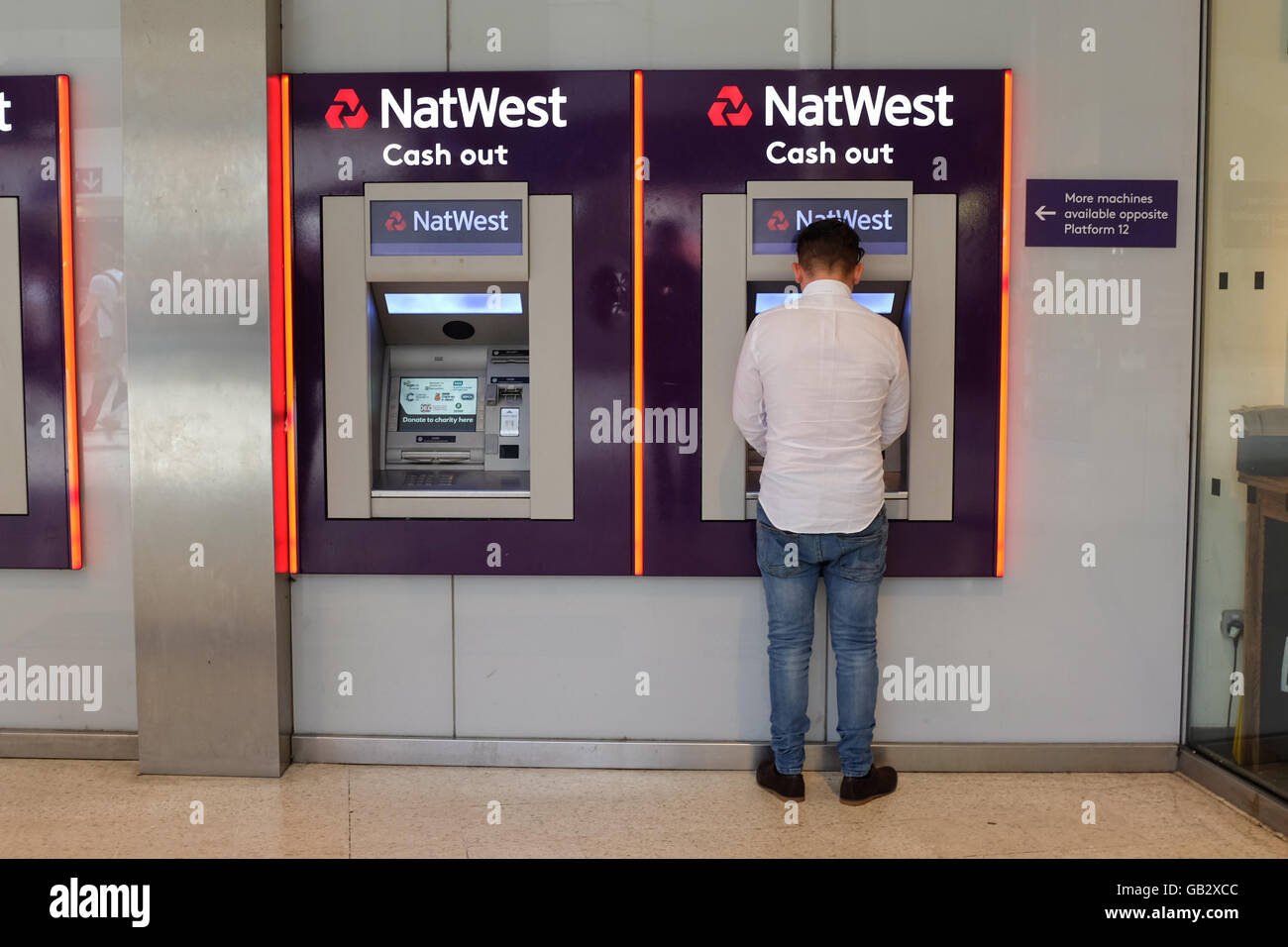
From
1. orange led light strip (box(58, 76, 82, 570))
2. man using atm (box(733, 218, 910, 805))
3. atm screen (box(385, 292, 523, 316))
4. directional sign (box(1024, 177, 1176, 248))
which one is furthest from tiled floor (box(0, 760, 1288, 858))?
directional sign (box(1024, 177, 1176, 248))

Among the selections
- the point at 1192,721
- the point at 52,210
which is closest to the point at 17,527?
the point at 52,210

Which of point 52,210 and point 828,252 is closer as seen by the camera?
point 828,252

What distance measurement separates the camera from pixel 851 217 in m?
3.21

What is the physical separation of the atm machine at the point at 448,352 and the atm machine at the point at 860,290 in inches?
18.2

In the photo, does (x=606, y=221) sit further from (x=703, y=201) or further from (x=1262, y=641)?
(x=1262, y=641)

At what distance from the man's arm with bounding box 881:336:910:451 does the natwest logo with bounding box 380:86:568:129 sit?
128 centimetres

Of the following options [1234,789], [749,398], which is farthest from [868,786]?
[749,398]

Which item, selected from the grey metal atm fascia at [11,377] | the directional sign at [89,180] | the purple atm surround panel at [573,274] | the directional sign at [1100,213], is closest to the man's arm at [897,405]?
the directional sign at [1100,213]

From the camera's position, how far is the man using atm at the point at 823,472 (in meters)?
2.90

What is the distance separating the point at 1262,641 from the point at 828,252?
1.76 metres

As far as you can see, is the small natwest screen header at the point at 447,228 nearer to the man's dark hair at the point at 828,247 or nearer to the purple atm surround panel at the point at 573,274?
the purple atm surround panel at the point at 573,274

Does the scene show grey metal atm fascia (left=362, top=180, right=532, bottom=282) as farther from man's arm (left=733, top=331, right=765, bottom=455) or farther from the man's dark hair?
the man's dark hair

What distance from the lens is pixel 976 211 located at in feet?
10.6

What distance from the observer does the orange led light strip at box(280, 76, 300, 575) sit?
326 cm
